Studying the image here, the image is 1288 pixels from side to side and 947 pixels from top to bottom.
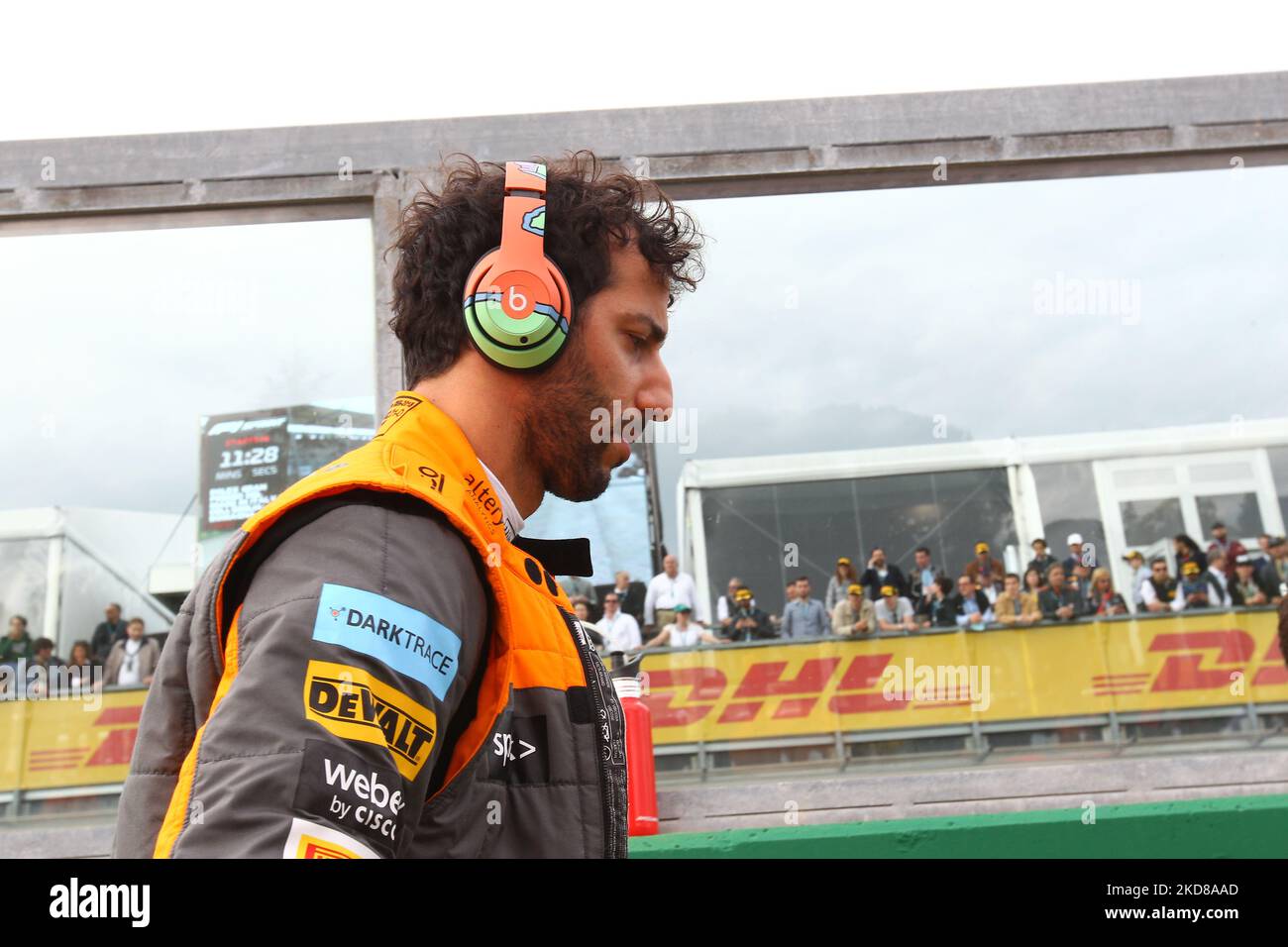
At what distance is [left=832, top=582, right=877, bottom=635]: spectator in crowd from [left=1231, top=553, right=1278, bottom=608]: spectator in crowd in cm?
275

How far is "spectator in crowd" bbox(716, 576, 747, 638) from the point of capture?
28.4 feet

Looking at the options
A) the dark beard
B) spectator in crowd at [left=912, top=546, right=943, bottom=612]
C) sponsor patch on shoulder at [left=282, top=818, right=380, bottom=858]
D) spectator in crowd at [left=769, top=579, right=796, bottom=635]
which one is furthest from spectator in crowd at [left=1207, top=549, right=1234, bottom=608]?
sponsor patch on shoulder at [left=282, top=818, right=380, bottom=858]

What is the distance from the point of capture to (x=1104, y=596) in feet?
29.6

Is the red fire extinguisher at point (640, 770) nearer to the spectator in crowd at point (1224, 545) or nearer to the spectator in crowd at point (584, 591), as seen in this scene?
the spectator in crowd at point (584, 591)

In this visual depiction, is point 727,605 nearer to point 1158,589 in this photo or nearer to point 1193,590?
point 1158,589

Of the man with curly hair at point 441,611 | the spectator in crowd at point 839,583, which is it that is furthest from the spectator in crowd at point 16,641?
the man with curly hair at point 441,611

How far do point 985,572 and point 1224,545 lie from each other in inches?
74.9

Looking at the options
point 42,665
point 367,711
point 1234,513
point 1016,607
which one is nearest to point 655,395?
point 367,711

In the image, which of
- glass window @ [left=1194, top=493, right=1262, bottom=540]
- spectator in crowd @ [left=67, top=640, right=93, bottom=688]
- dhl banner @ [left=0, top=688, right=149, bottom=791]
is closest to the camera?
dhl banner @ [left=0, top=688, right=149, bottom=791]

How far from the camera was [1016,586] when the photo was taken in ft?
29.8

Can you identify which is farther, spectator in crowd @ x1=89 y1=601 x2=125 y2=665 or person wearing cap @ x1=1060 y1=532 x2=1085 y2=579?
person wearing cap @ x1=1060 y1=532 x2=1085 y2=579

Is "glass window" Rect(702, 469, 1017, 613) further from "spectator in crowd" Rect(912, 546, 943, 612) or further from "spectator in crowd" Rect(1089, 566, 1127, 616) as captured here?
"spectator in crowd" Rect(1089, 566, 1127, 616)
